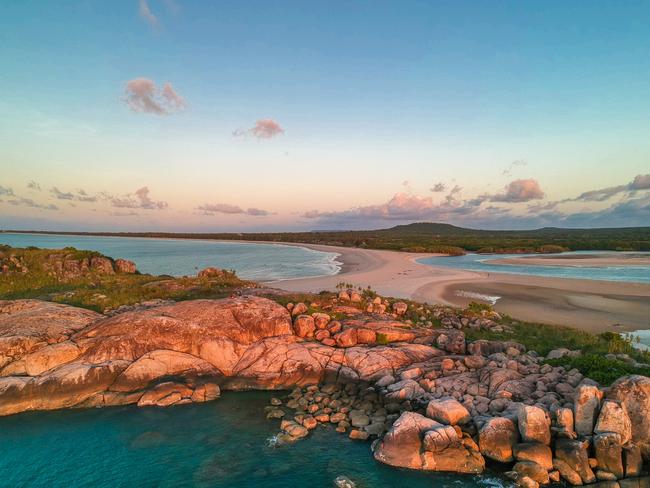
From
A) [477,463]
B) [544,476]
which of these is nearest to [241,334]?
[477,463]

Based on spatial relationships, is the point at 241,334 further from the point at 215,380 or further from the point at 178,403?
the point at 178,403

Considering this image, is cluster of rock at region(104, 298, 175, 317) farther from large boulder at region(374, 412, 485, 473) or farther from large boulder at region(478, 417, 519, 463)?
Answer: large boulder at region(478, 417, 519, 463)

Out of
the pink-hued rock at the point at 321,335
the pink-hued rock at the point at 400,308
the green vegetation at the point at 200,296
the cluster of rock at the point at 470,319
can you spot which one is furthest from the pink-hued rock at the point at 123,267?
the cluster of rock at the point at 470,319

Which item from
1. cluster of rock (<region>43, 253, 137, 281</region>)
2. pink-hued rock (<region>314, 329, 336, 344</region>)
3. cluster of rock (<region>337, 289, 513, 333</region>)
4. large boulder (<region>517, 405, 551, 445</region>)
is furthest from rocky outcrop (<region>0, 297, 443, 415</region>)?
cluster of rock (<region>43, 253, 137, 281</region>)

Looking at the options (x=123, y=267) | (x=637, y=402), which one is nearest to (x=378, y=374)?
(x=637, y=402)

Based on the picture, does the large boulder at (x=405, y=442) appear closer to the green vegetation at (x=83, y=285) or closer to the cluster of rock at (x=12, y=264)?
the green vegetation at (x=83, y=285)

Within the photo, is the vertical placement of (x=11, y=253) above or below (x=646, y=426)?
above

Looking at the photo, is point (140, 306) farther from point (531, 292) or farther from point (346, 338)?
point (531, 292)
